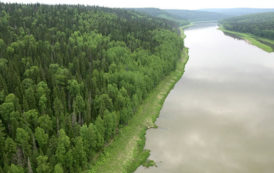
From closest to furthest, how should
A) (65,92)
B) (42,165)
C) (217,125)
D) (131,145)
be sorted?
(42,165) → (131,145) → (217,125) → (65,92)

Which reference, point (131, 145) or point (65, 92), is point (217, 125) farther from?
point (65, 92)

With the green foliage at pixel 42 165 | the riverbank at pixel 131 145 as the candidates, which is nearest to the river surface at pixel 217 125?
the riverbank at pixel 131 145

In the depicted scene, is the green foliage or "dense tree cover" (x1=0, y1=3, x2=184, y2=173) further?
"dense tree cover" (x1=0, y1=3, x2=184, y2=173)

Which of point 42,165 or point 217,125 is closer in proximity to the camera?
point 42,165

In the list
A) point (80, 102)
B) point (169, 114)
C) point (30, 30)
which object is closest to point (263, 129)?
point (169, 114)

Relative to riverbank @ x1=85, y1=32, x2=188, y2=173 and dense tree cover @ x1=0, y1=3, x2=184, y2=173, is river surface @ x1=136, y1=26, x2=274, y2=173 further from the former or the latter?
dense tree cover @ x1=0, y1=3, x2=184, y2=173

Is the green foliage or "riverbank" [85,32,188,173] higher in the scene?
the green foliage

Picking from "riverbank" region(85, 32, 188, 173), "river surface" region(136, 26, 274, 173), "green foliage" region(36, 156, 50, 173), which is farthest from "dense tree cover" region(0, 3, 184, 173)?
"river surface" region(136, 26, 274, 173)

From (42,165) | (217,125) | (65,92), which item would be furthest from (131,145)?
(65,92)
